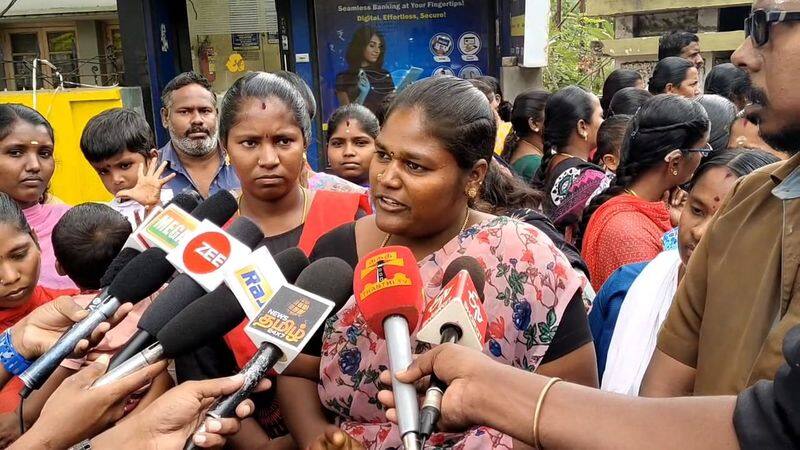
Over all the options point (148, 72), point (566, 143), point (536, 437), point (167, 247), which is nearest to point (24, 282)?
point (167, 247)

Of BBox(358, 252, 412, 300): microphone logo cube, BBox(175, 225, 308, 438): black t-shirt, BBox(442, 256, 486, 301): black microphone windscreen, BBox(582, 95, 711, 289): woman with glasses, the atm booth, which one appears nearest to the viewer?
BBox(358, 252, 412, 300): microphone logo cube

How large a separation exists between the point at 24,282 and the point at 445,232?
1.41m

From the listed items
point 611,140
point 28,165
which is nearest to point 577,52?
point 611,140

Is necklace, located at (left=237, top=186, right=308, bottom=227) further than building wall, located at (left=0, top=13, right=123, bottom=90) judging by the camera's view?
No

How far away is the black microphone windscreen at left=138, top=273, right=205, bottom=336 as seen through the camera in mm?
1612

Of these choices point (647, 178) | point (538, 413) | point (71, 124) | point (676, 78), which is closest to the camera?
point (538, 413)

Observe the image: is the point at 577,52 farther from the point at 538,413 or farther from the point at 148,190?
the point at 538,413


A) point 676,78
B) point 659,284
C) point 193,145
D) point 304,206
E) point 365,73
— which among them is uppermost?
point 365,73

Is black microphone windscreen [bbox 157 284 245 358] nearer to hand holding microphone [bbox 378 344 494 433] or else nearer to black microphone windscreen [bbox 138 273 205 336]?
black microphone windscreen [bbox 138 273 205 336]

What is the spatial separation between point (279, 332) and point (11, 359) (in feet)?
2.86

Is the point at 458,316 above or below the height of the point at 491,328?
above

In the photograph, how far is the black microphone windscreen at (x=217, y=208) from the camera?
2184 mm

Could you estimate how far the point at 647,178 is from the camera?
10.6 ft

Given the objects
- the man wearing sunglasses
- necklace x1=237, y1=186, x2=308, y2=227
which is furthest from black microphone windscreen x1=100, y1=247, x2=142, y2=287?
the man wearing sunglasses
